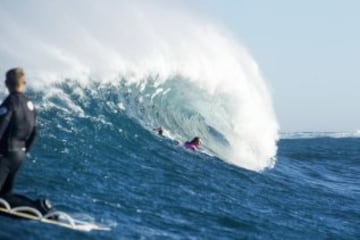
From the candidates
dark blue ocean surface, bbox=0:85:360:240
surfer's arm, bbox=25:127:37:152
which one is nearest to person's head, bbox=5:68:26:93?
surfer's arm, bbox=25:127:37:152

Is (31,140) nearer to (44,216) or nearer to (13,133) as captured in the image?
(13,133)

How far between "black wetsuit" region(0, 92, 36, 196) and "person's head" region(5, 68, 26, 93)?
11 cm

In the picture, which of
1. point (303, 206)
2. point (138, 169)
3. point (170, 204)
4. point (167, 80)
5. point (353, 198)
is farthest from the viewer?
point (167, 80)

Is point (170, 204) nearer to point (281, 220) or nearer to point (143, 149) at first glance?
point (281, 220)

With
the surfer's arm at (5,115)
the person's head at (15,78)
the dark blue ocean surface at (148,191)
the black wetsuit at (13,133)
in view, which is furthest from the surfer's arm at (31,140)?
the dark blue ocean surface at (148,191)

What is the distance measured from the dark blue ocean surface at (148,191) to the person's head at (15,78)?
174 centimetres

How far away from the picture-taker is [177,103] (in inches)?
1040

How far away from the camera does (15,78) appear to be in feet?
31.5

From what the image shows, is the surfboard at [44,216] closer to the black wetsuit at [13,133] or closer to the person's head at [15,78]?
the black wetsuit at [13,133]

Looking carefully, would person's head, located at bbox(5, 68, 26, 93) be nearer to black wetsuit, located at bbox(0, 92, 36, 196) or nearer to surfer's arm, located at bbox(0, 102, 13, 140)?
black wetsuit, located at bbox(0, 92, 36, 196)

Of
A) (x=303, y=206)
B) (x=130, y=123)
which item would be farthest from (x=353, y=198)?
(x=130, y=123)

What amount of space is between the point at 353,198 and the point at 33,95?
950 centimetres

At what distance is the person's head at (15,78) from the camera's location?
958cm

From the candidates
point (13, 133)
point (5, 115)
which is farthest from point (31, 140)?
point (5, 115)
